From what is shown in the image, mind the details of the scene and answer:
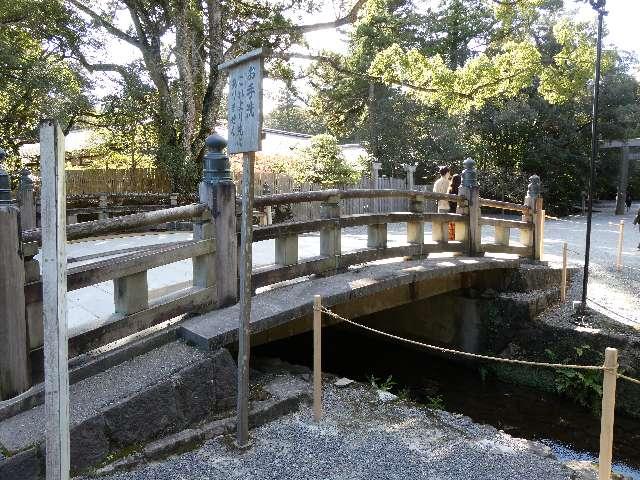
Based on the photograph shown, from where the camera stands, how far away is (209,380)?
427 cm

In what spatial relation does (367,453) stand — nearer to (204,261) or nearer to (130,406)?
(130,406)

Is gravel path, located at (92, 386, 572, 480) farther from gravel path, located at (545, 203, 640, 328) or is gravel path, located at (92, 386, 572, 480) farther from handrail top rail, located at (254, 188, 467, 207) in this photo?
gravel path, located at (545, 203, 640, 328)

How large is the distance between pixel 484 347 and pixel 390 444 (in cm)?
518

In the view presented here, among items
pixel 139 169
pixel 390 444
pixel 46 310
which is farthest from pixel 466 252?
pixel 139 169

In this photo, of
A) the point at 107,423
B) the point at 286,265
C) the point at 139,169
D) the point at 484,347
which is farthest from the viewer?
the point at 139,169

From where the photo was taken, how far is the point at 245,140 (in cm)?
379

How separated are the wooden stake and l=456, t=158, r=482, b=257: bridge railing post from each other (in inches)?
224

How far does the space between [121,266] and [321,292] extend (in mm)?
2312

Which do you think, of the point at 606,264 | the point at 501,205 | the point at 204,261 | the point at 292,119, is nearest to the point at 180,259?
the point at 204,261

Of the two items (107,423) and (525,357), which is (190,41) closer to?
(525,357)

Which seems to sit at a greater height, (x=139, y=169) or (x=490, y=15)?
(x=490, y=15)

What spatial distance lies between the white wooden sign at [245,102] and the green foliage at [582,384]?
243 inches

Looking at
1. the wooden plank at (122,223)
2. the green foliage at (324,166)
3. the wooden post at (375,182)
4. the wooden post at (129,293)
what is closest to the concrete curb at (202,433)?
the wooden post at (129,293)

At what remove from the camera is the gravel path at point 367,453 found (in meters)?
3.64
